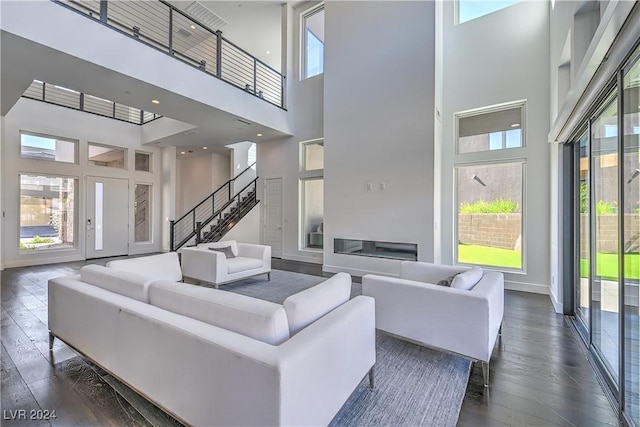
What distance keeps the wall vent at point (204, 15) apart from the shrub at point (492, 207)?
25.3ft

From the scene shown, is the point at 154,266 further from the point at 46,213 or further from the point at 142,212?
the point at 142,212

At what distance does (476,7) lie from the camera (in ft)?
17.4

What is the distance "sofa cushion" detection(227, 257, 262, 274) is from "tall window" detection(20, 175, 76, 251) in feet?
17.3

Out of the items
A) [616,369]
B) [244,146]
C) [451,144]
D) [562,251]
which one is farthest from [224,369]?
[244,146]

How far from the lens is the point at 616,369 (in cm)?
212

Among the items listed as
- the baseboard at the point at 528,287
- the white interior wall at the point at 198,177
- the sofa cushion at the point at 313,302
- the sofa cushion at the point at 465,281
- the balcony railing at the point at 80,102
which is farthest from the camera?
the white interior wall at the point at 198,177

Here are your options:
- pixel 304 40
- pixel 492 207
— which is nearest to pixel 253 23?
pixel 304 40

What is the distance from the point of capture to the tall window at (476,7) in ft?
16.5

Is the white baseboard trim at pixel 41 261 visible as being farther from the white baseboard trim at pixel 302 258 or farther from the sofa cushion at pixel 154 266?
the white baseboard trim at pixel 302 258

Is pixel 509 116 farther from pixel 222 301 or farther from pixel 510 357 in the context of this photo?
pixel 222 301

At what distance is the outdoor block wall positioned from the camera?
4.95 m

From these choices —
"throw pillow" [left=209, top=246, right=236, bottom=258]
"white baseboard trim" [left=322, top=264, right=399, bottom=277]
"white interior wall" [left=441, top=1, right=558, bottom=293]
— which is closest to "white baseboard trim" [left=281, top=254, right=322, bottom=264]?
"white baseboard trim" [left=322, top=264, right=399, bottom=277]

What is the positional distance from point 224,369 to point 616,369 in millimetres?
2786

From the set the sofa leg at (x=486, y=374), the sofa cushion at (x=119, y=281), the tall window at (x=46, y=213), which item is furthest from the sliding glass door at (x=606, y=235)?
the tall window at (x=46, y=213)
